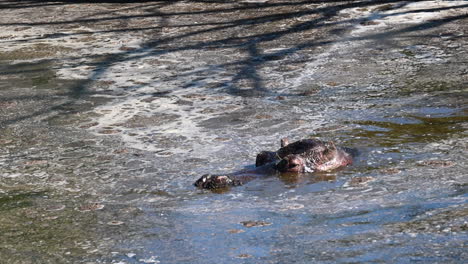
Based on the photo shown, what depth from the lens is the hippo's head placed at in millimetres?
5660

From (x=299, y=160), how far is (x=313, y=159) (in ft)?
0.32

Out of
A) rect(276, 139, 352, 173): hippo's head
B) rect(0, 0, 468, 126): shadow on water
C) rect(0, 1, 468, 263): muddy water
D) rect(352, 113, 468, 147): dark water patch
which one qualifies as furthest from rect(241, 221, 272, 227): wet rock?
rect(0, 0, 468, 126): shadow on water

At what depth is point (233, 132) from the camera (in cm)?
691

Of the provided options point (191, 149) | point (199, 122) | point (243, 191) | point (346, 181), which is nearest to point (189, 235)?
point (243, 191)

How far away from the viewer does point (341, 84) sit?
824 centimetres

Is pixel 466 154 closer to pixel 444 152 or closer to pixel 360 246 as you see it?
pixel 444 152

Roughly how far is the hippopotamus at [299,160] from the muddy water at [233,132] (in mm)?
66

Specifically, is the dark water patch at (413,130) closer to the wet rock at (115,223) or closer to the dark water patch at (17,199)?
the wet rock at (115,223)

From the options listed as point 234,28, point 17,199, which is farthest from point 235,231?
point 234,28

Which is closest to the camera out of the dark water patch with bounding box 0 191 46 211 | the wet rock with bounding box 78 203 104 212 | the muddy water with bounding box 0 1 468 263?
the muddy water with bounding box 0 1 468 263

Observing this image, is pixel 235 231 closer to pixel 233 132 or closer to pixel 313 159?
pixel 313 159

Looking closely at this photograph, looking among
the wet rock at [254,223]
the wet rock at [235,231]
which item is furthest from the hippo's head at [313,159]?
the wet rock at [235,231]

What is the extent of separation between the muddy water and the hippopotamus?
66mm

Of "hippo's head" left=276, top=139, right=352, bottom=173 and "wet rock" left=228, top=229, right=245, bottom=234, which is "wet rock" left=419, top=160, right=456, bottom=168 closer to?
"hippo's head" left=276, top=139, right=352, bottom=173
